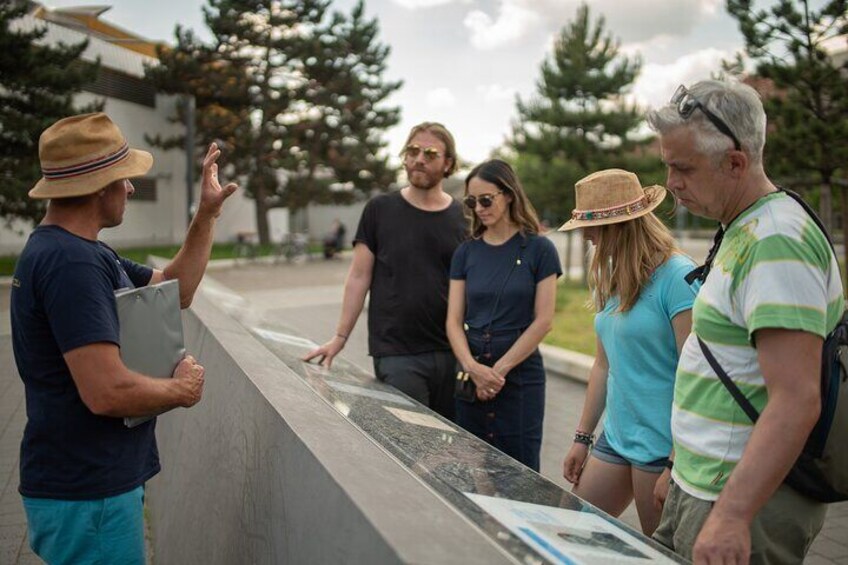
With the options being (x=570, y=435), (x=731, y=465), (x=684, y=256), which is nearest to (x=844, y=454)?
(x=731, y=465)

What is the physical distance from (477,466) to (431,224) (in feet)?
6.36

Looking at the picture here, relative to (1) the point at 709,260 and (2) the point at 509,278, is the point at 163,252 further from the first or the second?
(1) the point at 709,260

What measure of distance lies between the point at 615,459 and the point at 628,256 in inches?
28.0

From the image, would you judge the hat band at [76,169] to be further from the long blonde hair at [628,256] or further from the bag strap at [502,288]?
the bag strap at [502,288]

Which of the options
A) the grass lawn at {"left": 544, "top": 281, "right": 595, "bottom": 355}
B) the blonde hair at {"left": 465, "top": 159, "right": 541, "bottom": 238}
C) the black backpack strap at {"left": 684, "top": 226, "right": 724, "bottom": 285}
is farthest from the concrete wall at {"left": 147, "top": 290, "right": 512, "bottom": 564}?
the grass lawn at {"left": 544, "top": 281, "right": 595, "bottom": 355}

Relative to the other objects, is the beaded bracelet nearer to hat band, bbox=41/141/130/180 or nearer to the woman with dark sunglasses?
the woman with dark sunglasses

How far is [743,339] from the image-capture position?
1688mm

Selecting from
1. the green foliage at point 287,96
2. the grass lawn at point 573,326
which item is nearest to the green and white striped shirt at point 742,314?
the grass lawn at point 573,326

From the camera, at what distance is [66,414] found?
1.99 m

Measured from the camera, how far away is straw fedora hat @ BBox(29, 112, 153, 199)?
79.9 inches

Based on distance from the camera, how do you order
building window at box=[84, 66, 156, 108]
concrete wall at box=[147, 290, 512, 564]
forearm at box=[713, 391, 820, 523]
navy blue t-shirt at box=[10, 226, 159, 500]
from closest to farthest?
concrete wall at box=[147, 290, 512, 564]
forearm at box=[713, 391, 820, 523]
navy blue t-shirt at box=[10, 226, 159, 500]
building window at box=[84, 66, 156, 108]

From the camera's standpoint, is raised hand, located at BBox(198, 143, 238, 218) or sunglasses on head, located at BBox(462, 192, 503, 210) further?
sunglasses on head, located at BBox(462, 192, 503, 210)

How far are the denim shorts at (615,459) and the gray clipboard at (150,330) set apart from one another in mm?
1488

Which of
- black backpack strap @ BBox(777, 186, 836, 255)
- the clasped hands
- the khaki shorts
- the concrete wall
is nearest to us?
the concrete wall
